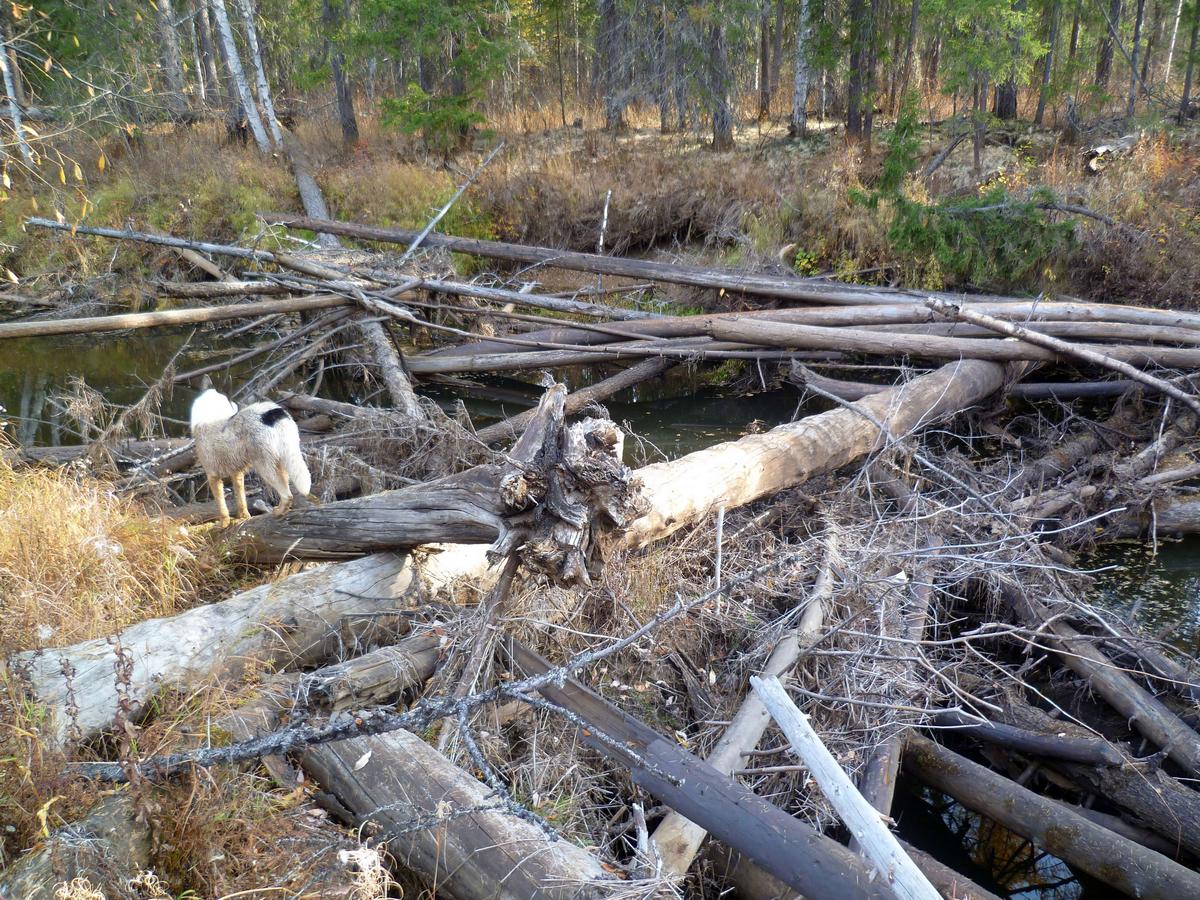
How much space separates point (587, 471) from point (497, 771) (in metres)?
1.43

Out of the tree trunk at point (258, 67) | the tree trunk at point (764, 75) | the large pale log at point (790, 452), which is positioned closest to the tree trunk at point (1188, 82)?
the tree trunk at point (764, 75)

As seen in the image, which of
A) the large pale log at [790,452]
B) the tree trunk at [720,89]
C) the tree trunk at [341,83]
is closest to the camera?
the large pale log at [790,452]

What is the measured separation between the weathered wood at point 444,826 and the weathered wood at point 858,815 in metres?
0.76

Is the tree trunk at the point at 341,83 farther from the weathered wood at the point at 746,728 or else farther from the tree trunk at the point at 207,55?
the weathered wood at the point at 746,728

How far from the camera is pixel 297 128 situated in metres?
20.6

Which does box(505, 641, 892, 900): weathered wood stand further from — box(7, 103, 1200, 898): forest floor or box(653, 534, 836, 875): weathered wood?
box(7, 103, 1200, 898): forest floor

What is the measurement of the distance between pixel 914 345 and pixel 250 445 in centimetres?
587

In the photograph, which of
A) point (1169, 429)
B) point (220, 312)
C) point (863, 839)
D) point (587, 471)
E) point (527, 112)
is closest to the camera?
point (863, 839)

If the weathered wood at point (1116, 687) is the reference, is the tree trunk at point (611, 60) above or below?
above

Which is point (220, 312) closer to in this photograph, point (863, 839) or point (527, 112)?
point (863, 839)

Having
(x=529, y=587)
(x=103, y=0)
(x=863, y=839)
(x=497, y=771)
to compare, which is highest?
(x=103, y=0)

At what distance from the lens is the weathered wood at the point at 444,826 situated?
2793mm

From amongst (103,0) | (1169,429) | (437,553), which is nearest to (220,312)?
(437,553)

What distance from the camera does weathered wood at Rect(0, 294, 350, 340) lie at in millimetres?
6938
